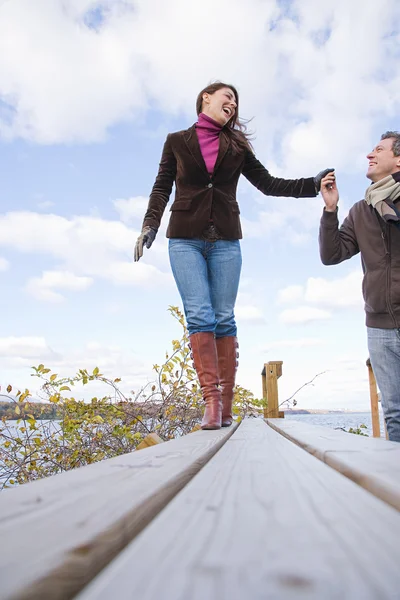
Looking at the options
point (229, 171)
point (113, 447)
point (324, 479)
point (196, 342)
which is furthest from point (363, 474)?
point (113, 447)

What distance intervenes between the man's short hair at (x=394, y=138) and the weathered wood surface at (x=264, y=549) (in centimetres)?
261

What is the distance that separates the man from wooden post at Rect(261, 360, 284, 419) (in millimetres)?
2685

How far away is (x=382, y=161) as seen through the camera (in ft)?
9.34

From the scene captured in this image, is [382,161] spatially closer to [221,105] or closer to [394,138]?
[394,138]

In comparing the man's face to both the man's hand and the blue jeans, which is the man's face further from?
the blue jeans

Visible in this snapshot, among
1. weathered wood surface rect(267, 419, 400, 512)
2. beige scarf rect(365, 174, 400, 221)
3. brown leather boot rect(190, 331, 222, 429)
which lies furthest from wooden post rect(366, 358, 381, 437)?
weathered wood surface rect(267, 419, 400, 512)

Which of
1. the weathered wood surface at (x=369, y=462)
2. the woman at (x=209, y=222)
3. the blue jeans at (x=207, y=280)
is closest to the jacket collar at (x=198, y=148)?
the woman at (x=209, y=222)

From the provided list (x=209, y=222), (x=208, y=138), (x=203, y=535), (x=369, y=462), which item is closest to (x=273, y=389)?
(x=209, y=222)

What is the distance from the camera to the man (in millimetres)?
2535

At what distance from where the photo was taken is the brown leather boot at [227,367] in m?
2.76

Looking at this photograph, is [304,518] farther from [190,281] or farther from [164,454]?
[190,281]

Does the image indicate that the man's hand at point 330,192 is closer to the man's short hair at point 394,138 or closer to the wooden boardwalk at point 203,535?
the man's short hair at point 394,138

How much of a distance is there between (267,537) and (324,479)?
12.7 inches

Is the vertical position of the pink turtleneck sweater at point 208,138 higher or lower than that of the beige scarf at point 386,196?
higher
